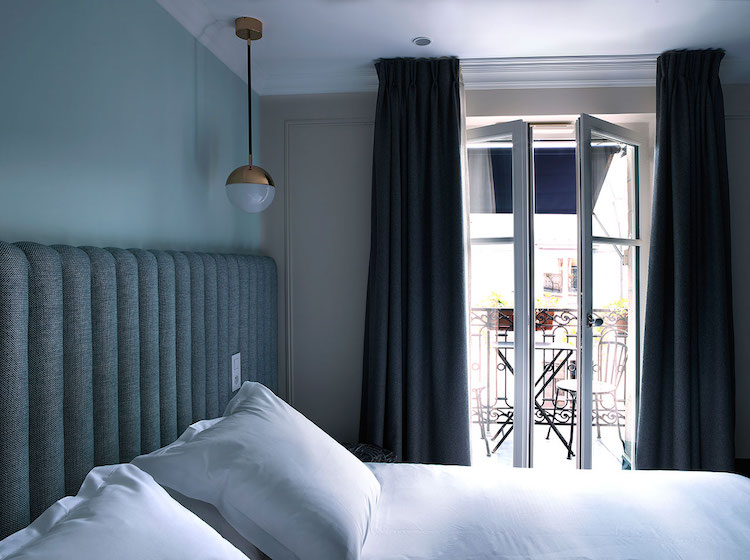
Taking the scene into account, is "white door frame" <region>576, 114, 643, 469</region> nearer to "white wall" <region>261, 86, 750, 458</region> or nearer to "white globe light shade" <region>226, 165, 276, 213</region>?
"white wall" <region>261, 86, 750, 458</region>

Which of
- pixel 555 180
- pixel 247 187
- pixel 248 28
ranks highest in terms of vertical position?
pixel 248 28

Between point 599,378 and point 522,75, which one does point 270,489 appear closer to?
point 599,378

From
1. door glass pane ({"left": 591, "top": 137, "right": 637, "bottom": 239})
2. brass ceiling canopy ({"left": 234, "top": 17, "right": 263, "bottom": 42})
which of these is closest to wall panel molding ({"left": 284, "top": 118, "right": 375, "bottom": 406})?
brass ceiling canopy ({"left": 234, "top": 17, "right": 263, "bottom": 42})

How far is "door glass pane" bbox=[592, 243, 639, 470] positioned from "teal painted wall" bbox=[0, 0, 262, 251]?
2.04 metres

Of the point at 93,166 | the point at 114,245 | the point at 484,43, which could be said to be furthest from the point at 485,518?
the point at 484,43

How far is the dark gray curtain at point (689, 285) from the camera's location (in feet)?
8.77

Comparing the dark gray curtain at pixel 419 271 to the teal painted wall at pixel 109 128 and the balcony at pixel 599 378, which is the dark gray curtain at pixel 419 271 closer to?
the balcony at pixel 599 378

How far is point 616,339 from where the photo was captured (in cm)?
296

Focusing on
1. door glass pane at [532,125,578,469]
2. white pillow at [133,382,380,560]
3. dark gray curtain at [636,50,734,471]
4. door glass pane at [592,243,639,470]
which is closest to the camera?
white pillow at [133,382,380,560]

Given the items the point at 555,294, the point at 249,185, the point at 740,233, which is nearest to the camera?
the point at 249,185

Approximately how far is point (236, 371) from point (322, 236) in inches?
40.2

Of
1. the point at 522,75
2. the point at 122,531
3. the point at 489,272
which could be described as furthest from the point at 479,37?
the point at 122,531

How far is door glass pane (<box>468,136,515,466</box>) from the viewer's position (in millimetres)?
2896

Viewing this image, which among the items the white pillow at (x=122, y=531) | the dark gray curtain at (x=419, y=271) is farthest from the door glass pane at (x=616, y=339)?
the white pillow at (x=122, y=531)
